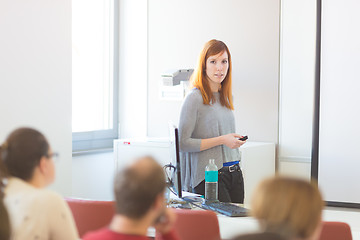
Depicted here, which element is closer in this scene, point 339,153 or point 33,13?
point 33,13

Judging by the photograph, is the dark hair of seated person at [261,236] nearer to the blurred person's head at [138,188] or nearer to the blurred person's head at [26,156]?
the blurred person's head at [138,188]

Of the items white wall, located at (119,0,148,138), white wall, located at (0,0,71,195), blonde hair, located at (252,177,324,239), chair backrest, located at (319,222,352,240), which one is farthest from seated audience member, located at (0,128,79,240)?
white wall, located at (119,0,148,138)

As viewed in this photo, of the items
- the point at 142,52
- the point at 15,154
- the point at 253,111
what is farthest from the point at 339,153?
the point at 15,154

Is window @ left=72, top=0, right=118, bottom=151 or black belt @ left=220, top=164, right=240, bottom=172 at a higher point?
window @ left=72, top=0, right=118, bottom=151

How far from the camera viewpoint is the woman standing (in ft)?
10.6

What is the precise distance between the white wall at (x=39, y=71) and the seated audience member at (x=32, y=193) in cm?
199

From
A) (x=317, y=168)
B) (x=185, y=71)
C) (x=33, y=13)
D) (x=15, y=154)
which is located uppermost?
(x=33, y=13)

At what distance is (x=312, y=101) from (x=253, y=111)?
0.57 meters

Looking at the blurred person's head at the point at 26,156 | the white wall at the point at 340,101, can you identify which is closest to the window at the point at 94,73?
the white wall at the point at 340,101

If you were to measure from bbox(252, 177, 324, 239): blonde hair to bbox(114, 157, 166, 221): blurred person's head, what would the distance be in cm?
28

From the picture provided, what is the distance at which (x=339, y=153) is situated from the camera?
4.45 m

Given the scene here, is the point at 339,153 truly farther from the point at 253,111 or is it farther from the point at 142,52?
the point at 142,52

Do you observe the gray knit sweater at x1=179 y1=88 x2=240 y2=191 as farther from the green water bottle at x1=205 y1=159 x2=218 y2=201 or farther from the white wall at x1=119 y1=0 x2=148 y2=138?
the white wall at x1=119 y1=0 x2=148 y2=138

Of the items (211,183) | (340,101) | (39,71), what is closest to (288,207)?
(211,183)
